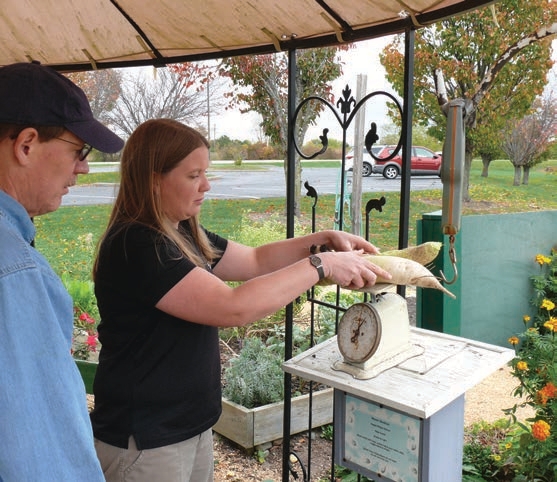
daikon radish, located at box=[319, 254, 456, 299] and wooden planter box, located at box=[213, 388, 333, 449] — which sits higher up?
daikon radish, located at box=[319, 254, 456, 299]

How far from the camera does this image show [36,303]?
829 mm

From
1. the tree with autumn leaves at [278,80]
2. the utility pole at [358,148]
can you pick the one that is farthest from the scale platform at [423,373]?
the tree with autumn leaves at [278,80]

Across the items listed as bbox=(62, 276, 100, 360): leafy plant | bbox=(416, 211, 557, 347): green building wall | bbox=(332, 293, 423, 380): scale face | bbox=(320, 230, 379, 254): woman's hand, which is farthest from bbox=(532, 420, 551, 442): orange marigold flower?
bbox=(62, 276, 100, 360): leafy plant

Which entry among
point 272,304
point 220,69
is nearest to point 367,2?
point 272,304

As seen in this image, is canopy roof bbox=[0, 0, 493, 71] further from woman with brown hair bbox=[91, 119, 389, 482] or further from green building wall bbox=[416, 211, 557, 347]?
green building wall bbox=[416, 211, 557, 347]

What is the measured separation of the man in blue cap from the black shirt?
52cm

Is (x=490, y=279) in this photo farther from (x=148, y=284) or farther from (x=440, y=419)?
(x=148, y=284)

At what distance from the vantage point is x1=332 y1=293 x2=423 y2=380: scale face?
5.45ft

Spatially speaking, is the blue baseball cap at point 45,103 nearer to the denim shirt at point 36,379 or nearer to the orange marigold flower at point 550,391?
the denim shirt at point 36,379

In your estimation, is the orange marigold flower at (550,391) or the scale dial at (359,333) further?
the orange marigold flower at (550,391)

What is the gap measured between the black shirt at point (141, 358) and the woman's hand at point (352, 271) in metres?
0.38

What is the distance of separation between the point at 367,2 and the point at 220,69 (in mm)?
7255

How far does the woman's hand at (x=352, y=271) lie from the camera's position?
1580 mm

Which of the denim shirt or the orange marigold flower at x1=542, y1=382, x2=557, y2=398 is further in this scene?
the orange marigold flower at x1=542, y1=382, x2=557, y2=398
